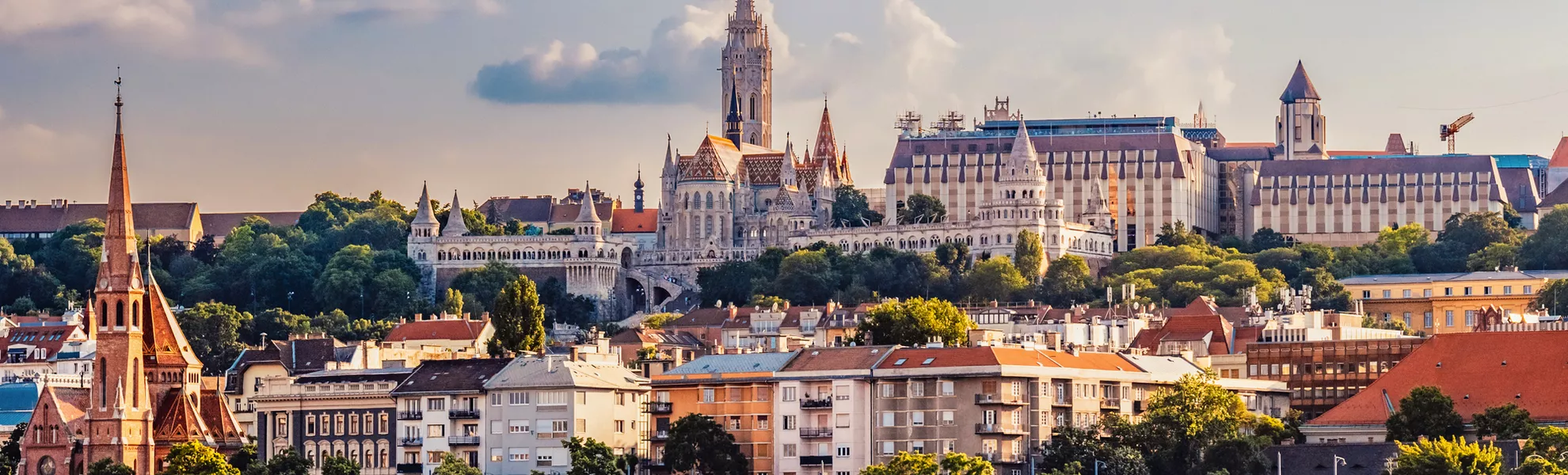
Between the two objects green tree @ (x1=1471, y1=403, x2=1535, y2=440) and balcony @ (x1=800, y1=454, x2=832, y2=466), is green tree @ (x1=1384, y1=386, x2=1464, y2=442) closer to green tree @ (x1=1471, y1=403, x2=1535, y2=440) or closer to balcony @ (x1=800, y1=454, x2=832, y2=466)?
green tree @ (x1=1471, y1=403, x2=1535, y2=440)

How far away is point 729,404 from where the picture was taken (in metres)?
98.9

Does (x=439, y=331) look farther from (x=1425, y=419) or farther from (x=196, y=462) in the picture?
(x=1425, y=419)

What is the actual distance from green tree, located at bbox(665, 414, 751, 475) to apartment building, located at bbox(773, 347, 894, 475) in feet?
6.53

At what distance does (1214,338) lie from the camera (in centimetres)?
11762

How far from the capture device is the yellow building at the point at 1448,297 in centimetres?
15262

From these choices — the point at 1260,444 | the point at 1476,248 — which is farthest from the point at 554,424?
the point at 1476,248

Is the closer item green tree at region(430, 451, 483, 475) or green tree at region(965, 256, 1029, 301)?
green tree at region(430, 451, 483, 475)

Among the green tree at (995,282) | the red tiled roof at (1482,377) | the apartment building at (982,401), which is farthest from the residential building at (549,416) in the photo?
the green tree at (995,282)

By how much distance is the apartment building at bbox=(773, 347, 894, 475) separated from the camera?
96.1 meters

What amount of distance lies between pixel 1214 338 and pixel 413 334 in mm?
39355

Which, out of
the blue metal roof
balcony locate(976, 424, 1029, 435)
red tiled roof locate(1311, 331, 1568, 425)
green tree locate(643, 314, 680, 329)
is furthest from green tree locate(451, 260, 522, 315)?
balcony locate(976, 424, 1029, 435)

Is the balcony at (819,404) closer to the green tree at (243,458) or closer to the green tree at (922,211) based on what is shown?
the green tree at (243,458)

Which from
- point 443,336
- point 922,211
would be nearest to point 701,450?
point 443,336

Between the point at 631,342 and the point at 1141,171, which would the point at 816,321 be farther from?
the point at 1141,171
